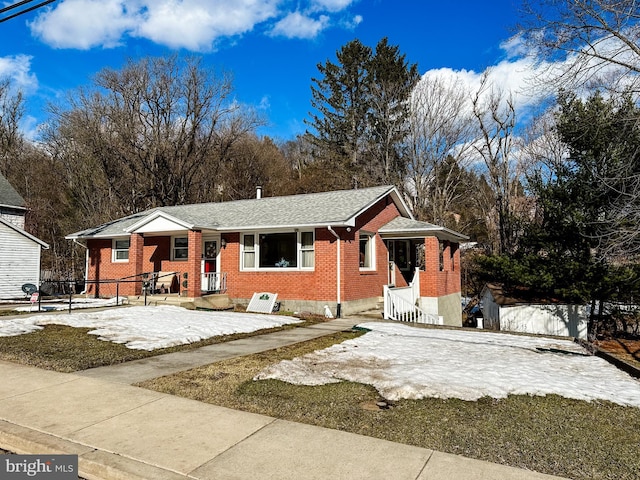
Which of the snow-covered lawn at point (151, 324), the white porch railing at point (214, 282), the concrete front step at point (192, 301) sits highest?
the white porch railing at point (214, 282)

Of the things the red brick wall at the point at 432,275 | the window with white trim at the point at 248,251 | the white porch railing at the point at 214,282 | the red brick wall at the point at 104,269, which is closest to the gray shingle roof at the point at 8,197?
the red brick wall at the point at 104,269

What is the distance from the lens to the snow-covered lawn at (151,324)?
30.5 ft

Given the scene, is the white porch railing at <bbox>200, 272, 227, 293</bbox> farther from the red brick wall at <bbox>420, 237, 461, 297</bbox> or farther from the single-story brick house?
the red brick wall at <bbox>420, 237, 461, 297</bbox>

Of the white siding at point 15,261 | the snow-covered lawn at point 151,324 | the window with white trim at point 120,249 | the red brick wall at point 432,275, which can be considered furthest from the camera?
the white siding at point 15,261

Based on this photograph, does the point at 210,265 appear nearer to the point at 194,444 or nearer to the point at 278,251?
the point at 278,251

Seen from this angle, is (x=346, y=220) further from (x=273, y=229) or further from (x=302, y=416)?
(x=302, y=416)

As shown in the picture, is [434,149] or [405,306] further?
[434,149]

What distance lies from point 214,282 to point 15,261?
42.0 feet

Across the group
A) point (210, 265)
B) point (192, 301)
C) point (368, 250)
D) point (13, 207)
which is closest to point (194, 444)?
point (192, 301)

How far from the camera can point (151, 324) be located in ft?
36.6

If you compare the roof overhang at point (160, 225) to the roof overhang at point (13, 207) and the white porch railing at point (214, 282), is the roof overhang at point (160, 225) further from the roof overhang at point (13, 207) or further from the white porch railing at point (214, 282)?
the roof overhang at point (13, 207)

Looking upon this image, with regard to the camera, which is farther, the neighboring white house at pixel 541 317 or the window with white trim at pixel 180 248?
the window with white trim at pixel 180 248

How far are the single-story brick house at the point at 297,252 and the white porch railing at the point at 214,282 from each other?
0.04 m

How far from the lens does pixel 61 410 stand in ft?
16.0
